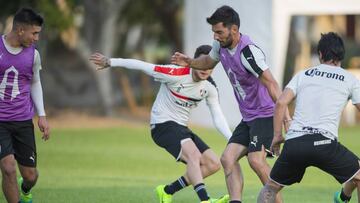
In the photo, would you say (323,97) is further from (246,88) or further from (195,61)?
(195,61)

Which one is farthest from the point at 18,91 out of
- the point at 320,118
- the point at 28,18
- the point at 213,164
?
the point at 320,118

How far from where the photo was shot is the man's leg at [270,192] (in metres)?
9.47

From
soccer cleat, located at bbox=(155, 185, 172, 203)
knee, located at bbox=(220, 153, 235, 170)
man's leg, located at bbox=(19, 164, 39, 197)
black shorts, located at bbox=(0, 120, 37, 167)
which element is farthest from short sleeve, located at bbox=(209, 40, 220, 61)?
man's leg, located at bbox=(19, 164, 39, 197)

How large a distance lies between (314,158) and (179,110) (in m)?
2.96

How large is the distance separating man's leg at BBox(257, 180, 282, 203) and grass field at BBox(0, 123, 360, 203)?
3052mm

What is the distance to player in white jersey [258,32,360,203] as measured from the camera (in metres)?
9.18

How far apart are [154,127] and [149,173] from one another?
5073mm

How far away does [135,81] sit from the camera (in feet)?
130

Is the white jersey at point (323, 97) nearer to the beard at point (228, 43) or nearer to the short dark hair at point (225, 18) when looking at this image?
the beard at point (228, 43)

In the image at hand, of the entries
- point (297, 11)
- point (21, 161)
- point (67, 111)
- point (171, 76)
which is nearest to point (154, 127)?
point (171, 76)

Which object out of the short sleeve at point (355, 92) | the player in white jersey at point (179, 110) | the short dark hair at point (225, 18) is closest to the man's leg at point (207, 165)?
the player in white jersey at point (179, 110)

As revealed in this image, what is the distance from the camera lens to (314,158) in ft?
30.1

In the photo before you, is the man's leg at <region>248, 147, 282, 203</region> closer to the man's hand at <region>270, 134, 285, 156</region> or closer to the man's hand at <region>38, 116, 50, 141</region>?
the man's hand at <region>270, 134, 285, 156</region>

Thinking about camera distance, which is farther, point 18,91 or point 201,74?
point 201,74
